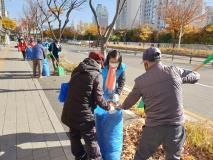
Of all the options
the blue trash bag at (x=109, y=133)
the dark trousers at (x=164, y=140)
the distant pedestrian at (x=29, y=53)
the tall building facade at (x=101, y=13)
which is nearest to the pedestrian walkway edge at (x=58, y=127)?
the blue trash bag at (x=109, y=133)

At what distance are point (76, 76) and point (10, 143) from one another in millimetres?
2166

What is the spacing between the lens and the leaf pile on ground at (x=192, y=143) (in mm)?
4816

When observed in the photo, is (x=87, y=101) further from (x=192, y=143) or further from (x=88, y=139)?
(x=192, y=143)

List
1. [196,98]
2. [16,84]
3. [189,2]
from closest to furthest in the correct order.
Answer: [196,98], [16,84], [189,2]

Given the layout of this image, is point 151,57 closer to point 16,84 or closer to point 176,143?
point 176,143

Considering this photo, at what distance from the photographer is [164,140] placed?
3547mm

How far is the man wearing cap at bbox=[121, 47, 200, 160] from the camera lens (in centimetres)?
341

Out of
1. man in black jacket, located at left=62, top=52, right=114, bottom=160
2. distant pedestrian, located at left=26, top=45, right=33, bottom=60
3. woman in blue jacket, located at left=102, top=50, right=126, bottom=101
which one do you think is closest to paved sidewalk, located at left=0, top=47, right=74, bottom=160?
man in black jacket, located at left=62, top=52, right=114, bottom=160

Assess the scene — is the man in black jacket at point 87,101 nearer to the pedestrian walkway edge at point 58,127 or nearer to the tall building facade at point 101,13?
the pedestrian walkway edge at point 58,127

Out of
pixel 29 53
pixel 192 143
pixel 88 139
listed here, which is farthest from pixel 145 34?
pixel 88 139

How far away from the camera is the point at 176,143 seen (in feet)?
11.5

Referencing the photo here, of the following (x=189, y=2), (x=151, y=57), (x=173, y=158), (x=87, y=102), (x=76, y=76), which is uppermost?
(x=189, y=2)

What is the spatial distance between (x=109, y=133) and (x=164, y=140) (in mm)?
1115

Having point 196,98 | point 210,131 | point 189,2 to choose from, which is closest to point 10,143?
point 210,131
